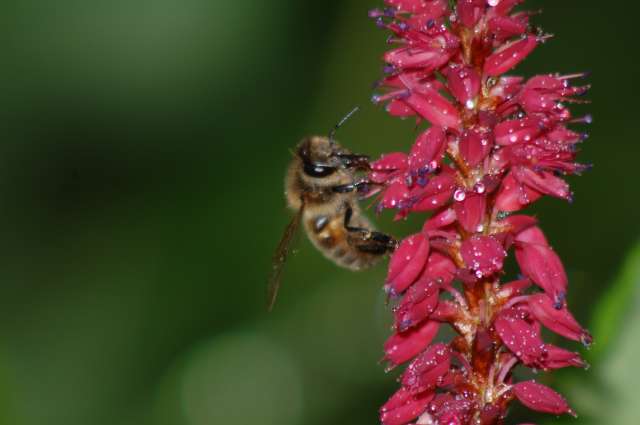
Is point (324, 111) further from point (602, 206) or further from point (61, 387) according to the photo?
point (61, 387)

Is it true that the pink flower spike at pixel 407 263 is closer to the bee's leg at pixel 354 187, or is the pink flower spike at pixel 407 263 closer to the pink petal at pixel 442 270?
the pink petal at pixel 442 270

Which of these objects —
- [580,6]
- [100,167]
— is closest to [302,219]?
[100,167]

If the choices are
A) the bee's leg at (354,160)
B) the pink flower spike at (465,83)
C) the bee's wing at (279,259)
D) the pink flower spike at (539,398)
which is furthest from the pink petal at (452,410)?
the bee's wing at (279,259)

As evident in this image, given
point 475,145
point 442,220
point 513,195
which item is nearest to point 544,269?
point 513,195

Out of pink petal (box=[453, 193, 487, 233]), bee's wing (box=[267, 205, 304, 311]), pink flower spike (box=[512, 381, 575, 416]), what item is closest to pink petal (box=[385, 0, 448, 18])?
pink petal (box=[453, 193, 487, 233])

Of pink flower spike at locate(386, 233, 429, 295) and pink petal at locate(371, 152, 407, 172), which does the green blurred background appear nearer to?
pink petal at locate(371, 152, 407, 172)
